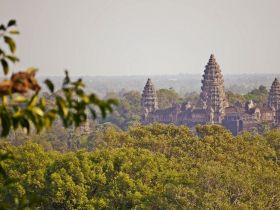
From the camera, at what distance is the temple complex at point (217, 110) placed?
430 ft

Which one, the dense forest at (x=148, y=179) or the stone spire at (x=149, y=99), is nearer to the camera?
the dense forest at (x=148, y=179)

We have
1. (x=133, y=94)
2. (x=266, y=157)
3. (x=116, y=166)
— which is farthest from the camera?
(x=133, y=94)

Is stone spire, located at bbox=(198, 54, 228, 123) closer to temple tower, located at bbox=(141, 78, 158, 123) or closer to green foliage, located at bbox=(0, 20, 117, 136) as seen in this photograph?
temple tower, located at bbox=(141, 78, 158, 123)

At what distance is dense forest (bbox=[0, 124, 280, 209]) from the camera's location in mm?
40469

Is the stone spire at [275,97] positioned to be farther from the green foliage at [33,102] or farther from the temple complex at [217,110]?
the green foliage at [33,102]

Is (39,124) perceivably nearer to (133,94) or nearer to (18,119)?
(18,119)

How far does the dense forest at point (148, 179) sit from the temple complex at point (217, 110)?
7694 centimetres

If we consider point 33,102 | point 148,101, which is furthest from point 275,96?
point 33,102

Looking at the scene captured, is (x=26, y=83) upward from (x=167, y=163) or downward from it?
upward

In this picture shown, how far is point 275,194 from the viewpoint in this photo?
4172cm

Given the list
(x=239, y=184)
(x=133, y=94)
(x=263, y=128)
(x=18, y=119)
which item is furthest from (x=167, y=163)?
(x=133, y=94)

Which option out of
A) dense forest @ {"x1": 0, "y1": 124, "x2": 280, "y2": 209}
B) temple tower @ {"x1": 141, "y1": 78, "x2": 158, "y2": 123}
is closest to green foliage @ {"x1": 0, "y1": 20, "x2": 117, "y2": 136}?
dense forest @ {"x1": 0, "y1": 124, "x2": 280, "y2": 209}

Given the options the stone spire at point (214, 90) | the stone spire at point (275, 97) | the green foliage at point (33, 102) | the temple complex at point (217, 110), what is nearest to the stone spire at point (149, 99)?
the temple complex at point (217, 110)

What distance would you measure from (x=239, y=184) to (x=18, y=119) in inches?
1321
